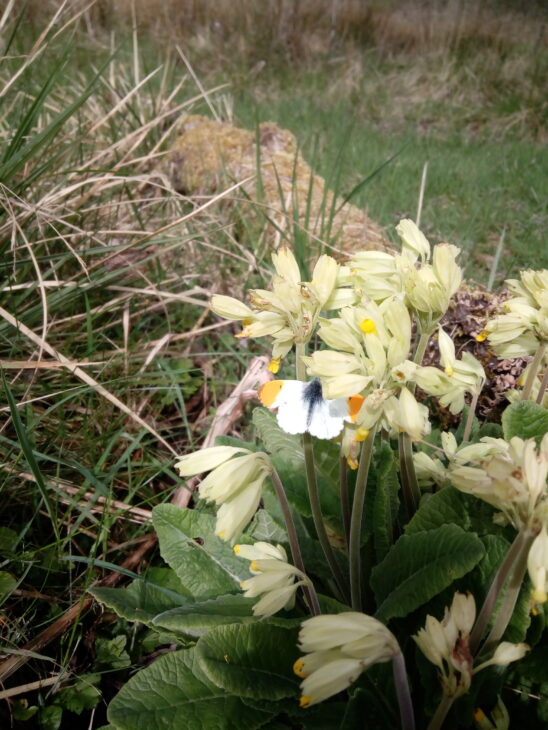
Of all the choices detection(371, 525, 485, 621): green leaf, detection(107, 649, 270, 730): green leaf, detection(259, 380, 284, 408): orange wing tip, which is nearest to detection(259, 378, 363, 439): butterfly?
detection(259, 380, 284, 408): orange wing tip

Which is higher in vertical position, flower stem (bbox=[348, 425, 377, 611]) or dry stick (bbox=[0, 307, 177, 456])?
flower stem (bbox=[348, 425, 377, 611])

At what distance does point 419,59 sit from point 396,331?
9.64 m

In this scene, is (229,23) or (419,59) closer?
(419,59)

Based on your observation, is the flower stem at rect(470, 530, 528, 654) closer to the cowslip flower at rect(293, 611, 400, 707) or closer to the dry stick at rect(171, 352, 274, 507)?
the cowslip flower at rect(293, 611, 400, 707)

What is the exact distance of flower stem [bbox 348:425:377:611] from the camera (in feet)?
3.25

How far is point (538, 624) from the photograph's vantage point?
115cm

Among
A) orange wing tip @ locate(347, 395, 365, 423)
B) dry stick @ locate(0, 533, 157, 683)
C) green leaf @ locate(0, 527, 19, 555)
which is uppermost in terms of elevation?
orange wing tip @ locate(347, 395, 365, 423)

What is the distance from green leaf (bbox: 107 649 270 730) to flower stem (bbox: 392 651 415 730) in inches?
11.9

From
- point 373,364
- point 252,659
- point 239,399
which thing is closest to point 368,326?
point 373,364

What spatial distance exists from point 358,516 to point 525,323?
1.46ft

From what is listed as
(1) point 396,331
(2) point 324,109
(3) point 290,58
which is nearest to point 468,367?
(1) point 396,331

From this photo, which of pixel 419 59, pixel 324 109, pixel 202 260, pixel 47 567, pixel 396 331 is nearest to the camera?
pixel 396 331

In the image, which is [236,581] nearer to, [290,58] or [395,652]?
[395,652]

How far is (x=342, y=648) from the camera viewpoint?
811mm
